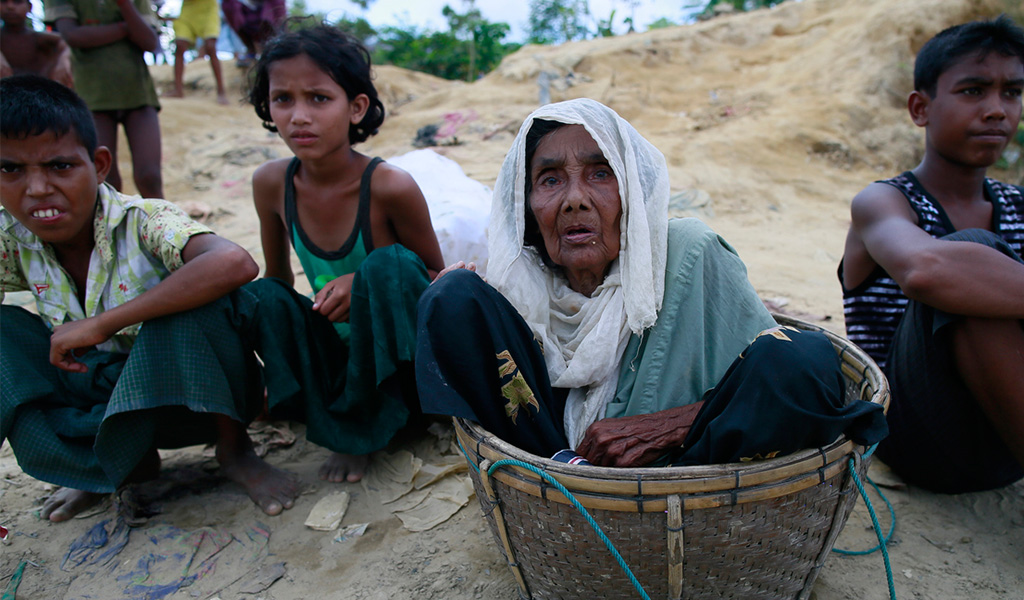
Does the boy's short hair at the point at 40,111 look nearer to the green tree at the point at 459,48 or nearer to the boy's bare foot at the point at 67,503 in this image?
the boy's bare foot at the point at 67,503

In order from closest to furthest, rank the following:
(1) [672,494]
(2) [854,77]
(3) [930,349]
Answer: (1) [672,494] → (3) [930,349] → (2) [854,77]

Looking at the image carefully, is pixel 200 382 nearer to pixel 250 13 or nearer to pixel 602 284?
pixel 602 284

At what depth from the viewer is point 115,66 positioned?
4.08 meters

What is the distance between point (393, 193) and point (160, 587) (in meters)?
1.47

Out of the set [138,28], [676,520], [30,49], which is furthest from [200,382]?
[30,49]

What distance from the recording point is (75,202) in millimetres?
2059

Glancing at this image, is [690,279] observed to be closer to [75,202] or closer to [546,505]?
[546,505]

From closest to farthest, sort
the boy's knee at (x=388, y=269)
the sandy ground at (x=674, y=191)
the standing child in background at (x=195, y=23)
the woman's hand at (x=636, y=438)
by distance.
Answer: the woman's hand at (x=636, y=438) → the sandy ground at (x=674, y=191) → the boy's knee at (x=388, y=269) → the standing child in background at (x=195, y=23)

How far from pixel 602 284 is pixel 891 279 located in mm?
1050

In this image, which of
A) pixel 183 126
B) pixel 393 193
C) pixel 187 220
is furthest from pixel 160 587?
pixel 183 126

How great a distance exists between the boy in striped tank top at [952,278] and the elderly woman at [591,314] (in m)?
0.49

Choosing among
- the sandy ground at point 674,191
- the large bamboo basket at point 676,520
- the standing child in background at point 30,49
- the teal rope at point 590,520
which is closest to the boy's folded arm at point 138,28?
the standing child in background at point 30,49

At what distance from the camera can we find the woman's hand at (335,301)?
2.16m

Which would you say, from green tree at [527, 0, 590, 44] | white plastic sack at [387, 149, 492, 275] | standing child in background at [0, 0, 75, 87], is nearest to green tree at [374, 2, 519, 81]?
green tree at [527, 0, 590, 44]
